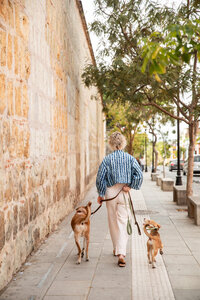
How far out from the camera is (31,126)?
6.07 metres

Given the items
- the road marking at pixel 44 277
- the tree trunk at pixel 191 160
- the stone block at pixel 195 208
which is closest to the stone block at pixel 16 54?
the road marking at pixel 44 277

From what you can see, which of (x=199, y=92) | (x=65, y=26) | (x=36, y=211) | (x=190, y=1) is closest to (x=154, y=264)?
(x=36, y=211)

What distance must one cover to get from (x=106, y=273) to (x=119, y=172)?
4.46 ft

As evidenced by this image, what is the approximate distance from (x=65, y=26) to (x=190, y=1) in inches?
135

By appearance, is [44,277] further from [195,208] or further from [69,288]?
[195,208]

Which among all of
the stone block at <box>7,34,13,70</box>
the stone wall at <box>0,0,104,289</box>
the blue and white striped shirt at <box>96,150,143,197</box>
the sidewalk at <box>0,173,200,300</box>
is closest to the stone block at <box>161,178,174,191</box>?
the stone wall at <box>0,0,104,289</box>

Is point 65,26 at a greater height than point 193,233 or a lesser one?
greater

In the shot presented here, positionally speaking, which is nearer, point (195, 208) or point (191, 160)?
point (195, 208)

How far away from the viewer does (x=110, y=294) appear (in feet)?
13.9

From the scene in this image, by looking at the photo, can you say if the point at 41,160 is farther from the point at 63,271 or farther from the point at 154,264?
the point at 154,264

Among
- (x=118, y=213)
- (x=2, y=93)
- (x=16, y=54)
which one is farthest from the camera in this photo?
(x=118, y=213)

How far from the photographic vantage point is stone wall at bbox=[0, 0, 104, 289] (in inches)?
186

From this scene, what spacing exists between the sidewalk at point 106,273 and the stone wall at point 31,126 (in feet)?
0.84

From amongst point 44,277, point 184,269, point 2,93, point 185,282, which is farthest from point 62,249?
point 2,93
